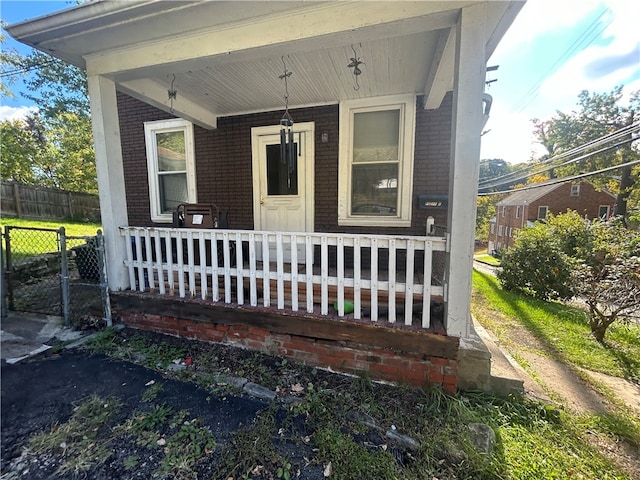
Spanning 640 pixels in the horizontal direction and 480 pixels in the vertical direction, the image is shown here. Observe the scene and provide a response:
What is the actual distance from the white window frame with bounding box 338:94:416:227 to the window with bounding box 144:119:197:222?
8.81 feet

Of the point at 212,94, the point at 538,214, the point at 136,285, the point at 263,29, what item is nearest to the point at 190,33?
the point at 263,29

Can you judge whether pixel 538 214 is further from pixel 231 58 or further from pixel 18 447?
pixel 18 447

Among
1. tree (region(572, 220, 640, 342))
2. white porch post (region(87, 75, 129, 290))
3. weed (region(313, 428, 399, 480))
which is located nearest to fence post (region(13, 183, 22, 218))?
white porch post (region(87, 75, 129, 290))

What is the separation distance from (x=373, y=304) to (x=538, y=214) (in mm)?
30756

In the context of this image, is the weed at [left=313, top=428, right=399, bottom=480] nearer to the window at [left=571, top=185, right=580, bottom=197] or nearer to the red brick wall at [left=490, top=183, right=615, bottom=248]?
the red brick wall at [left=490, top=183, right=615, bottom=248]

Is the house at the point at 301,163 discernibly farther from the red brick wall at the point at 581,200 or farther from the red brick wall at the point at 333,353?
the red brick wall at the point at 581,200

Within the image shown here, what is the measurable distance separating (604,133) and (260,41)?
84.6 ft

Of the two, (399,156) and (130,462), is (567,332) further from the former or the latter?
(130,462)

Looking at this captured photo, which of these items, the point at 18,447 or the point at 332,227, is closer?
the point at 18,447

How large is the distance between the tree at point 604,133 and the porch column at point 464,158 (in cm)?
1882

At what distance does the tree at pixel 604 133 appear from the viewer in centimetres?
1659

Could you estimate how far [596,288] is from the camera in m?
3.61

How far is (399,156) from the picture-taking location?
3908mm

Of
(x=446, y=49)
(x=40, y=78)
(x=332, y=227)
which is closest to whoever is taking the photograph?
(x=446, y=49)
